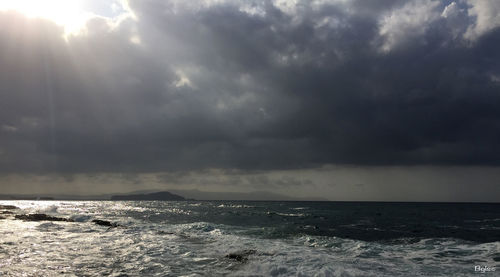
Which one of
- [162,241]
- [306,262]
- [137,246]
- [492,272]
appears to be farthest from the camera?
[162,241]

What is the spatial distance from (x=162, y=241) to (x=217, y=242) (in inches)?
185

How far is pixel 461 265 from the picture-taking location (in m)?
17.2

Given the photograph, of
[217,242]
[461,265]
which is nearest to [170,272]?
[217,242]

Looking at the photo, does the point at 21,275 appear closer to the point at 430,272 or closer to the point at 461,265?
the point at 430,272

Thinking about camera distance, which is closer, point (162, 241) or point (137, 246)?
point (137, 246)

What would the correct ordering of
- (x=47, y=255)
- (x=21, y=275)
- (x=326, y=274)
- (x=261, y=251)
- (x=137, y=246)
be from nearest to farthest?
(x=21, y=275)
(x=326, y=274)
(x=47, y=255)
(x=261, y=251)
(x=137, y=246)

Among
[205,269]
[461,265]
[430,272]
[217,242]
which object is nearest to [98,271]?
[205,269]

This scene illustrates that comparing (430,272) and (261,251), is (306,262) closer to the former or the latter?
(261,251)

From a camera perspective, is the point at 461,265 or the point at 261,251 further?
the point at 261,251

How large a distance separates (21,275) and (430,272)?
20.1 metres

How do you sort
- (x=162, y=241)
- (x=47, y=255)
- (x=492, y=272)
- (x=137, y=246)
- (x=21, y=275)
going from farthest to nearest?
(x=162, y=241) → (x=137, y=246) → (x=47, y=255) → (x=492, y=272) → (x=21, y=275)

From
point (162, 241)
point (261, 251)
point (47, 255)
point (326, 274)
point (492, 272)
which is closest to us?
point (326, 274)

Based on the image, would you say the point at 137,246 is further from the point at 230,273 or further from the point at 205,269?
the point at 230,273

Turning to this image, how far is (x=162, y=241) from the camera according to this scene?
25.0 meters
